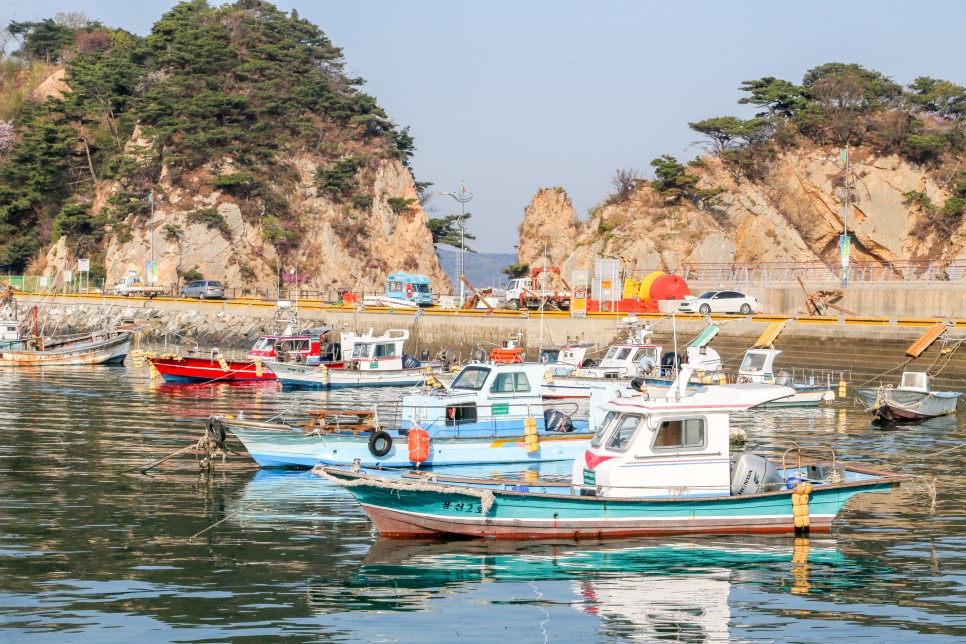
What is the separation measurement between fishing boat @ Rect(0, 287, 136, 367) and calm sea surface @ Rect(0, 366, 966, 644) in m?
34.9

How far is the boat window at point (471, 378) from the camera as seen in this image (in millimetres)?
29422

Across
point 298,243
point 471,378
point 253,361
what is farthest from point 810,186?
point 471,378

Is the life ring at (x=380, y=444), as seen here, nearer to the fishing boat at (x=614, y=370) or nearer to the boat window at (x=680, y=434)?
the boat window at (x=680, y=434)

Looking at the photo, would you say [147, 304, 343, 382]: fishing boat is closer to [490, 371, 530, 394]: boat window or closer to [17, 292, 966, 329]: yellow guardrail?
[17, 292, 966, 329]: yellow guardrail

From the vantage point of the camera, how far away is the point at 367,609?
52.5ft

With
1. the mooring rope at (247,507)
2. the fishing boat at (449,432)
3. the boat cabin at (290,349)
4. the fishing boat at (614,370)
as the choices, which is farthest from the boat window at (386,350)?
the mooring rope at (247,507)

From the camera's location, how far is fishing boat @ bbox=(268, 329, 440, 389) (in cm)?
4994

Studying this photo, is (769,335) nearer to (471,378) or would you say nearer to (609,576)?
(471,378)

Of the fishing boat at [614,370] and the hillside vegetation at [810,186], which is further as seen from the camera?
the hillside vegetation at [810,186]

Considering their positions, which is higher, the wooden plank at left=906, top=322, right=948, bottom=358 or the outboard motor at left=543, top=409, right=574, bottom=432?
the wooden plank at left=906, top=322, right=948, bottom=358

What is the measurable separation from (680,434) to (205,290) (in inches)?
2839

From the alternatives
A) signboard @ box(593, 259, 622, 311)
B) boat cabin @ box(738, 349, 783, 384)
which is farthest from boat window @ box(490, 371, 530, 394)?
signboard @ box(593, 259, 622, 311)

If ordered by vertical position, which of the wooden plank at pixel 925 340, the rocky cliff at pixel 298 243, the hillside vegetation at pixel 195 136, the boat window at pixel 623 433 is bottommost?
the boat window at pixel 623 433

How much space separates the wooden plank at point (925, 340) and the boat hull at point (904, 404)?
24.5 ft
